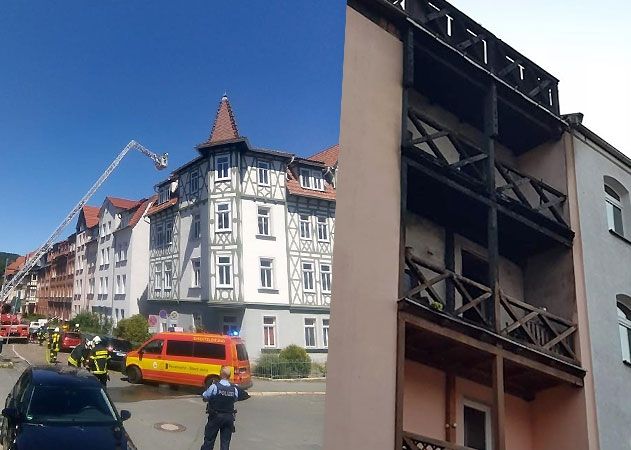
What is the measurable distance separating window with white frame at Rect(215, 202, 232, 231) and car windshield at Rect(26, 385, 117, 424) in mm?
2447

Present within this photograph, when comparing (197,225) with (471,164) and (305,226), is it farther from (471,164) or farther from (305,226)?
(471,164)

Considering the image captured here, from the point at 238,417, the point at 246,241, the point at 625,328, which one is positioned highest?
the point at 246,241

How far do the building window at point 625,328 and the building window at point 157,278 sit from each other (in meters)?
6.15

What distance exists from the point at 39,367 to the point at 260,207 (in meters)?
3.69

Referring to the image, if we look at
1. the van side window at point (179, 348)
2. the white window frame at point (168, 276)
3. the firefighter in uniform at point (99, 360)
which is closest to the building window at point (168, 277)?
the white window frame at point (168, 276)

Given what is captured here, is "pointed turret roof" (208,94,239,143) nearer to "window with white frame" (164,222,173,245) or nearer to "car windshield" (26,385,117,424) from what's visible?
"window with white frame" (164,222,173,245)

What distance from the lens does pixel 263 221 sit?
4.65 metres

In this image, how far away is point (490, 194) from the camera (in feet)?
17.6

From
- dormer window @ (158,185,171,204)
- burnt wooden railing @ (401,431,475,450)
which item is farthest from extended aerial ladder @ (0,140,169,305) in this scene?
burnt wooden railing @ (401,431,475,450)

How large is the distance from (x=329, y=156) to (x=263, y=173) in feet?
3.55

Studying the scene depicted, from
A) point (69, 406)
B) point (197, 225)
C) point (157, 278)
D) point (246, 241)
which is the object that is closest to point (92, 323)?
point (69, 406)

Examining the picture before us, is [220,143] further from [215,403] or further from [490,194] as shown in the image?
[490,194]

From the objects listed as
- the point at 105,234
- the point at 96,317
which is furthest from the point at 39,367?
the point at 105,234

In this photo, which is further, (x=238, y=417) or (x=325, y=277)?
(x=238, y=417)
